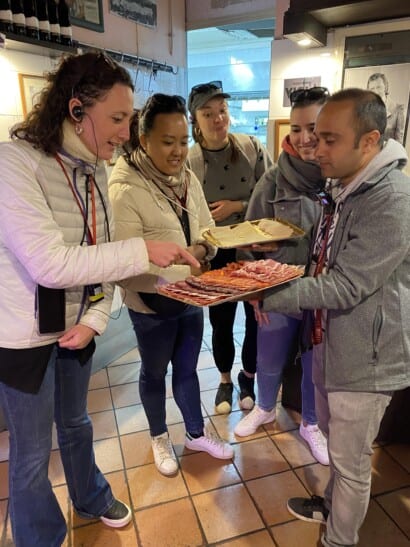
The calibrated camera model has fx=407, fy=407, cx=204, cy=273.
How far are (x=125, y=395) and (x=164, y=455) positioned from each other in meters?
0.62

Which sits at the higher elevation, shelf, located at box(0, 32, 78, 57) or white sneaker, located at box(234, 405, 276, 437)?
shelf, located at box(0, 32, 78, 57)

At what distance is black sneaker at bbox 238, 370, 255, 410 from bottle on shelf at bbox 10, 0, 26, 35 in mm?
1919

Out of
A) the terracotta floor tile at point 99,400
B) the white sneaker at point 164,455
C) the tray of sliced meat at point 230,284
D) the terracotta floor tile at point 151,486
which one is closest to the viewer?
the tray of sliced meat at point 230,284

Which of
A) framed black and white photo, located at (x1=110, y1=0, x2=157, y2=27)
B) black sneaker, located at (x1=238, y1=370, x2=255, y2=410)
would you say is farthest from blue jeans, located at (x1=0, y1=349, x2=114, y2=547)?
framed black and white photo, located at (x1=110, y1=0, x2=157, y2=27)

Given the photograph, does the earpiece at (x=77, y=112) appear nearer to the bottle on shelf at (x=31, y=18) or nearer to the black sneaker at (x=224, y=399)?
the bottle on shelf at (x=31, y=18)

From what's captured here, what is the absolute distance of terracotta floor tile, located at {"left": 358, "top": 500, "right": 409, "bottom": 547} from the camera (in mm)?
1353

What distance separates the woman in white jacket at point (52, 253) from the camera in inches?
36.3

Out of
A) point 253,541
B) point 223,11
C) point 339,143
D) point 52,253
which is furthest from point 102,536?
point 223,11

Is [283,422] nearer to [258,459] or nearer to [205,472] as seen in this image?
[258,459]

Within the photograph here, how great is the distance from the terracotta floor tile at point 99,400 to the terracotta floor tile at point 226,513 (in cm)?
77

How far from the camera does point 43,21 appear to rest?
187 centimetres

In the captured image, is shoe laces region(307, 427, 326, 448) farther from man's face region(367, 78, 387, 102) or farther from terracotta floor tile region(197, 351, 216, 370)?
man's face region(367, 78, 387, 102)

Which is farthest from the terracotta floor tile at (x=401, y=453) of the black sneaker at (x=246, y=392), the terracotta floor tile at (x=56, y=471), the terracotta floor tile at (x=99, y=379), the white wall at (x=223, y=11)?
the white wall at (x=223, y=11)

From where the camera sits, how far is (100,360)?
8.23ft
